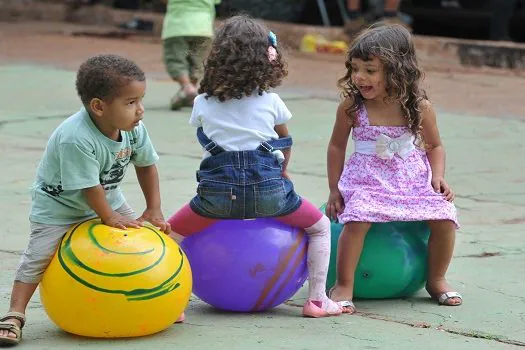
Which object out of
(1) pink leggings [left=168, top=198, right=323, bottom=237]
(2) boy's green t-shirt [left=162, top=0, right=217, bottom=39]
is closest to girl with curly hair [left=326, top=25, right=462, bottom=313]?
(1) pink leggings [left=168, top=198, right=323, bottom=237]

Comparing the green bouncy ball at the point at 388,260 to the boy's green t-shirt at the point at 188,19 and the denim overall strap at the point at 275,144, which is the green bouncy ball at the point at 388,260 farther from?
the boy's green t-shirt at the point at 188,19

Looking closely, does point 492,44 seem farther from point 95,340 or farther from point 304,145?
point 95,340

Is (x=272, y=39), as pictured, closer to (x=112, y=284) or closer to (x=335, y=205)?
(x=335, y=205)

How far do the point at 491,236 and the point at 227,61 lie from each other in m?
2.32

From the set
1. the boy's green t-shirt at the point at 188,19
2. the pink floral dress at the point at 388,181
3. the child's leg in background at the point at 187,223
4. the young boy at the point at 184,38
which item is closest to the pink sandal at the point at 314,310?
the pink floral dress at the point at 388,181

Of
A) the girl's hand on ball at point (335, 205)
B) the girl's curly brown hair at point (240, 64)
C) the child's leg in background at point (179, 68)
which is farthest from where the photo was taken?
the child's leg in background at point (179, 68)

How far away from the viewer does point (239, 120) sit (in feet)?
15.4

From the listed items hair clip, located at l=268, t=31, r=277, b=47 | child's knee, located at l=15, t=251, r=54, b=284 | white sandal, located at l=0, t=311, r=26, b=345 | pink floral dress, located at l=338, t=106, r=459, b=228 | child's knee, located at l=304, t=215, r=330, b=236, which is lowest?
white sandal, located at l=0, t=311, r=26, b=345

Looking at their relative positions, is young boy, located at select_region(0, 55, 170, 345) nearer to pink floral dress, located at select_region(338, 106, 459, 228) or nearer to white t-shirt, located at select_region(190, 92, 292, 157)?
white t-shirt, located at select_region(190, 92, 292, 157)

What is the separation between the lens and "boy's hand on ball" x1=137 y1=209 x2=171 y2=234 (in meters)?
4.66

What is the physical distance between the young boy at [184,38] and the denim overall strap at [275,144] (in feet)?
18.7

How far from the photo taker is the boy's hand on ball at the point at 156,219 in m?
4.66

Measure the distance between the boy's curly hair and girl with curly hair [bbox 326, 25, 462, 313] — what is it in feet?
3.54

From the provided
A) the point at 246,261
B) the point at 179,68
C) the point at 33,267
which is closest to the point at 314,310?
the point at 246,261
